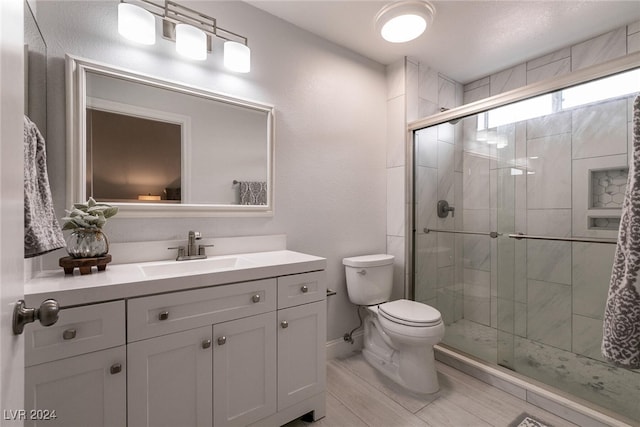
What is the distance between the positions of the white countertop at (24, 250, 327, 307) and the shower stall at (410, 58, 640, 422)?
4.78 ft

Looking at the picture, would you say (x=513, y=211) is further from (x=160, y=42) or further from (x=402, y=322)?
(x=160, y=42)

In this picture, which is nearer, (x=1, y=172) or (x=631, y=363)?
(x=1, y=172)

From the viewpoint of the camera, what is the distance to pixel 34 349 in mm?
873

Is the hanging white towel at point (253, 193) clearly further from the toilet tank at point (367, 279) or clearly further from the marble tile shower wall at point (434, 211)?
the marble tile shower wall at point (434, 211)

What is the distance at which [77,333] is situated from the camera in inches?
36.9

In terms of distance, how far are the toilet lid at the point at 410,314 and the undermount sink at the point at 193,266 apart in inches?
38.3

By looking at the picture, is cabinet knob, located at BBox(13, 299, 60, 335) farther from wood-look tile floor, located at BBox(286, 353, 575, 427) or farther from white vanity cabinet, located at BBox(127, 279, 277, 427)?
wood-look tile floor, located at BBox(286, 353, 575, 427)

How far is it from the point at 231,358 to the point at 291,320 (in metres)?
0.31

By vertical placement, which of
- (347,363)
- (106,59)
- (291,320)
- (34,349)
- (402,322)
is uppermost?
(106,59)

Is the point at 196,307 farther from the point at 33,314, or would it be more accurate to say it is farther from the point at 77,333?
the point at 33,314

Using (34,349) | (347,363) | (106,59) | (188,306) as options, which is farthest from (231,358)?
(106,59)

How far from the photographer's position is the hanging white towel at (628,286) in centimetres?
67

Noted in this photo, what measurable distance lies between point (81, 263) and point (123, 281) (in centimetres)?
26

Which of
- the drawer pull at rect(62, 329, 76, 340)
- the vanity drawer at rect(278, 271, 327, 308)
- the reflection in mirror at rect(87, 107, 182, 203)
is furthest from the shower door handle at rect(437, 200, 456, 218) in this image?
the drawer pull at rect(62, 329, 76, 340)
